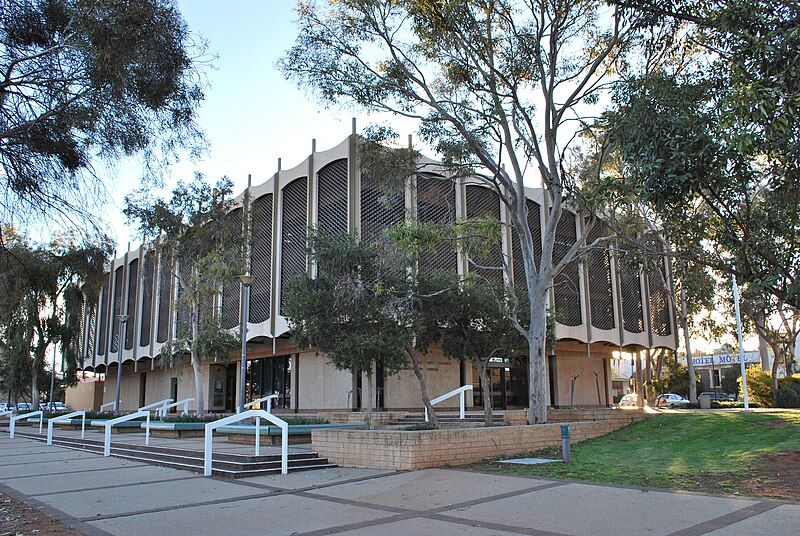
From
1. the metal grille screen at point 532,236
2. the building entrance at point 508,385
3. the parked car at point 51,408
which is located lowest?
the parked car at point 51,408

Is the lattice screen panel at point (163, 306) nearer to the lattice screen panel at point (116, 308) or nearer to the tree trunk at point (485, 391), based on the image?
the lattice screen panel at point (116, 308)

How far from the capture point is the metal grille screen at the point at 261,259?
32500 mm

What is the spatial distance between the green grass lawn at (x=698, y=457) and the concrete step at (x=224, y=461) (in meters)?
3.81

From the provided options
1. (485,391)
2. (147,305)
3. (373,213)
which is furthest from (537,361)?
(147,305)

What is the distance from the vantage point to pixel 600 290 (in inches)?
1451

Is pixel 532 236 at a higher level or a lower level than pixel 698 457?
higher

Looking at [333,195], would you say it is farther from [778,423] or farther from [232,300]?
[778,423]

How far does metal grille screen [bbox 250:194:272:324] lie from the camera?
3250 cm

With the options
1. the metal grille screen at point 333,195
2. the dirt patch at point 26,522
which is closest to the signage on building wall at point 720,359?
the metal grille screen at point 333,195

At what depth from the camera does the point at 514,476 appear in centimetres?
1214

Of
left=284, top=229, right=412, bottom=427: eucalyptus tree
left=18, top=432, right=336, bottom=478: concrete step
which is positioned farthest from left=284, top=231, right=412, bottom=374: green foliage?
left=18, top=432, right=336, bottom=478: concrete step

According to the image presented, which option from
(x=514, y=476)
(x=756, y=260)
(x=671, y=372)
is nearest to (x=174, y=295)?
(x=514, y=476)

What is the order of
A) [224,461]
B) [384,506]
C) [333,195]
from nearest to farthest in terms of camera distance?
[384,506], [224,461], [333,195]

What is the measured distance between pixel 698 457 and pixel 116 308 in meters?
49.6
